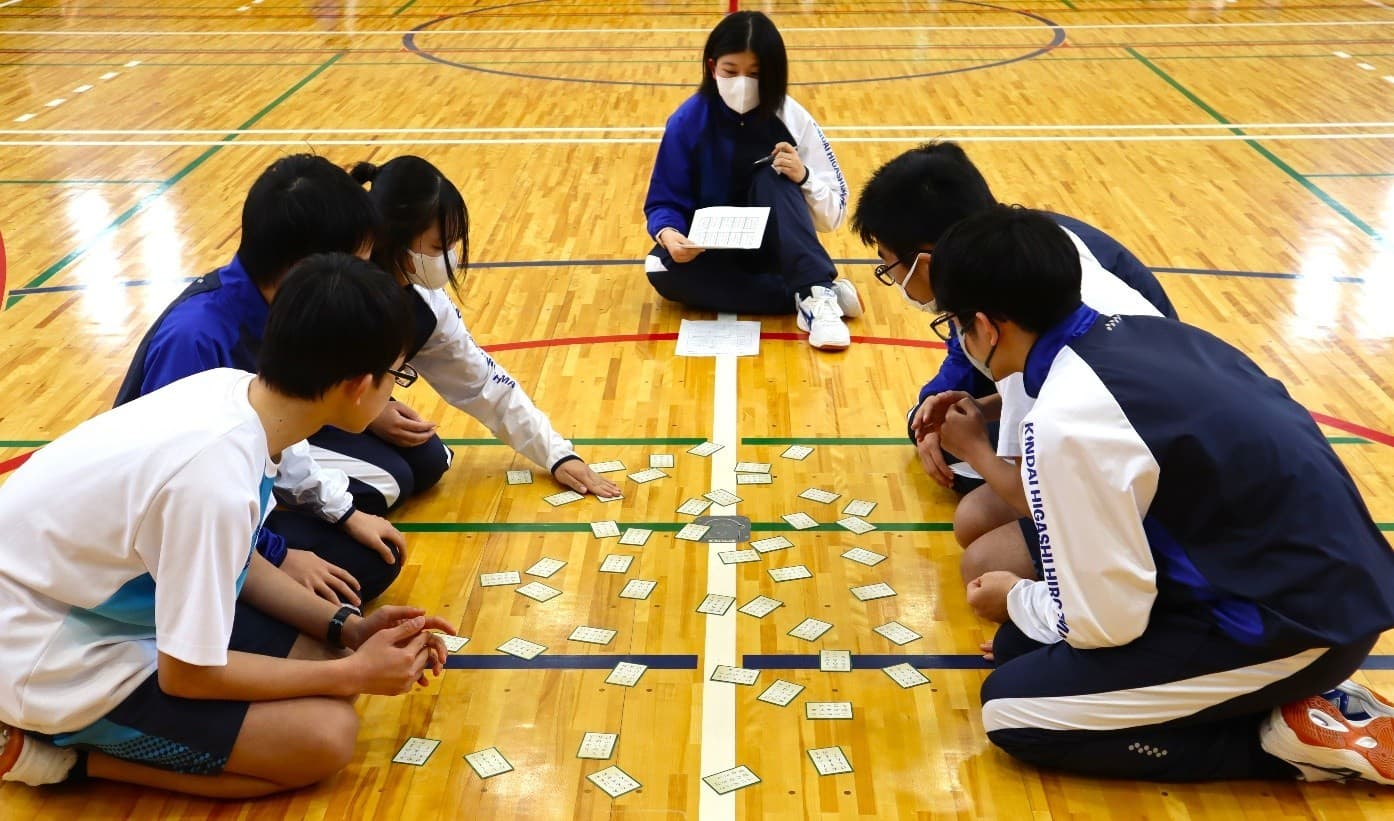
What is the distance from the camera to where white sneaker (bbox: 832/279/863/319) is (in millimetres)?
4996

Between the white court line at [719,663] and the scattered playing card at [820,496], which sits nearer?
the white court line at [719,663]

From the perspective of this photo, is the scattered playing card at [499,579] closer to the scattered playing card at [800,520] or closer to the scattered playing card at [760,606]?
the scattered playing card at [760,606]

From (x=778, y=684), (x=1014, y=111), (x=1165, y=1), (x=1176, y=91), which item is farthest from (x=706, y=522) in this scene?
(x=1165, y=1)

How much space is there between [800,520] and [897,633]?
0.60 meters

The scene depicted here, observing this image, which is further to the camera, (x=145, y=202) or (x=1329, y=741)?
(x=145, y=202)

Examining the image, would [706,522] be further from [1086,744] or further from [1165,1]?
[1165,1]

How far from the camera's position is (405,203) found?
134 inches

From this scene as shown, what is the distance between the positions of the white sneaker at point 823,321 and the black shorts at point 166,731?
9.04 feet

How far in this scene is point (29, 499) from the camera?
2273 millimetres

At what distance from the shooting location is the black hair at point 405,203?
3.40m

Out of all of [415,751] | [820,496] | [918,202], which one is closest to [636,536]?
[820,496]

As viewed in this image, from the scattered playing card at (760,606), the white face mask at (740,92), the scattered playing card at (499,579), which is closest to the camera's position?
the scattered playing card at (760,606)

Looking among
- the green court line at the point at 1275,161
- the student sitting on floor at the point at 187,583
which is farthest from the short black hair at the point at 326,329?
the green court line at the point at 1275,161

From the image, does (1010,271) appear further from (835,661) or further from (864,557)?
(864,557)
